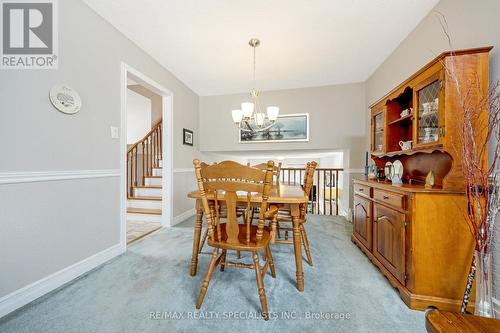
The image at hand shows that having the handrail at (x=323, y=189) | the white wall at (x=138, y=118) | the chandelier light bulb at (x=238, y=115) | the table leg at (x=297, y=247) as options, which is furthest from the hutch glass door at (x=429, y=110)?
the white wall at (x=138, y=118)

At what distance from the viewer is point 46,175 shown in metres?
1.48

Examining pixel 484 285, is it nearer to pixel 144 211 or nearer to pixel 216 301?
pixel 216 301

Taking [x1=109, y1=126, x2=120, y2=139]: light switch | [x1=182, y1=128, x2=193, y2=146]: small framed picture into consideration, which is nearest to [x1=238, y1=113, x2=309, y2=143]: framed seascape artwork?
[x1=182, y1=128, x2=193, y2=146]: small framed picture

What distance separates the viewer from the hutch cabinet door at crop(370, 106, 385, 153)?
88.4 inches

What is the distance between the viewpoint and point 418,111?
1671 millimetres

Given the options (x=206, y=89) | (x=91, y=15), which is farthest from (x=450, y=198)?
(x=206, y=89)

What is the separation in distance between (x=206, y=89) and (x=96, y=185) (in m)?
2.63

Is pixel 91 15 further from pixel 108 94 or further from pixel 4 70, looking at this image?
pixel 4 70

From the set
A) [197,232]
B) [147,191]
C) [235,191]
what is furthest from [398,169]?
[147,191]

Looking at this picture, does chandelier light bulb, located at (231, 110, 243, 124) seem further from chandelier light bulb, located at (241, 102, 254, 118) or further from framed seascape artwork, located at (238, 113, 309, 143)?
framed seascape artwork, located at (238, 113, 309, 143)

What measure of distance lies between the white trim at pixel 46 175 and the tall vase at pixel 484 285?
2.97 metres

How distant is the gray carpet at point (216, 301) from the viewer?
117 centimetres

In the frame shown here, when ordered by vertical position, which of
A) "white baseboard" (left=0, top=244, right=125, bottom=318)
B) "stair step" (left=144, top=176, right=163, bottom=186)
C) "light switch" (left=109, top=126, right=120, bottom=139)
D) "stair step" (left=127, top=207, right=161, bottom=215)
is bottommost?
"white baseboard" (left=0, top=244, right=125, bottom=318)

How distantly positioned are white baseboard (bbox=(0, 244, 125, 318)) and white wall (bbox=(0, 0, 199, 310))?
3 centimetres
